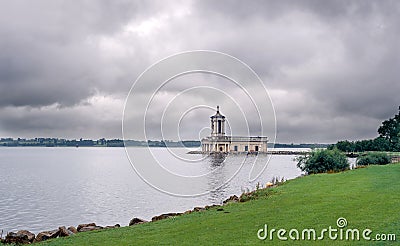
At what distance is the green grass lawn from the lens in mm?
12898

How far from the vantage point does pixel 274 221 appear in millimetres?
14609

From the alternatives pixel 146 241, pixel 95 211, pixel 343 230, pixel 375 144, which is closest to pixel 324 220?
pixel 343 230

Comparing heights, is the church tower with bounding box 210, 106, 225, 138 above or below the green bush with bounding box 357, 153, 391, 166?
above

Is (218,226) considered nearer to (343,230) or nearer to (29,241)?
(343,230)

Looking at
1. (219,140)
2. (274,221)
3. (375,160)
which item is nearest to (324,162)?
(375,160)

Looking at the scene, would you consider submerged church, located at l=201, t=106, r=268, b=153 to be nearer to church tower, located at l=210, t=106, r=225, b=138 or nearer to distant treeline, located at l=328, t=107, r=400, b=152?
church tower, located at l=210, t=106, r=225, b=138

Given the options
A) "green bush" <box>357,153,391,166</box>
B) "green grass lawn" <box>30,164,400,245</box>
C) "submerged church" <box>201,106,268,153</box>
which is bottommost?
"green grass lawn" <box>30,164,400,245</box>

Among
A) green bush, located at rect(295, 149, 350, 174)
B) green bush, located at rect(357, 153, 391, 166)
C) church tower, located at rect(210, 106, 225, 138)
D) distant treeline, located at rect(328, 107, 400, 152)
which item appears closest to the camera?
green bush, located at rect(295, 149, 350, 174)

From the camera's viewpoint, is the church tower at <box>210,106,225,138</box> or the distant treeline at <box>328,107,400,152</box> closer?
the distant treeline at <box>328,107,400,152</box>

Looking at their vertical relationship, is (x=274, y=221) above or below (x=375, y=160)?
below

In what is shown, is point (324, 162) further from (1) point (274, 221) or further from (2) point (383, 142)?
(2) point (383, 142)

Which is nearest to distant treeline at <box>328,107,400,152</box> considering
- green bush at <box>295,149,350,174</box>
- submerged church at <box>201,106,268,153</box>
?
submerged church at <box>201,106,268,153</box>

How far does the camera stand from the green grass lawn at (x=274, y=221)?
42.3ft

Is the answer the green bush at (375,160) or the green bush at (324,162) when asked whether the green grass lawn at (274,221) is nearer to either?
the green bush at (324,162)
